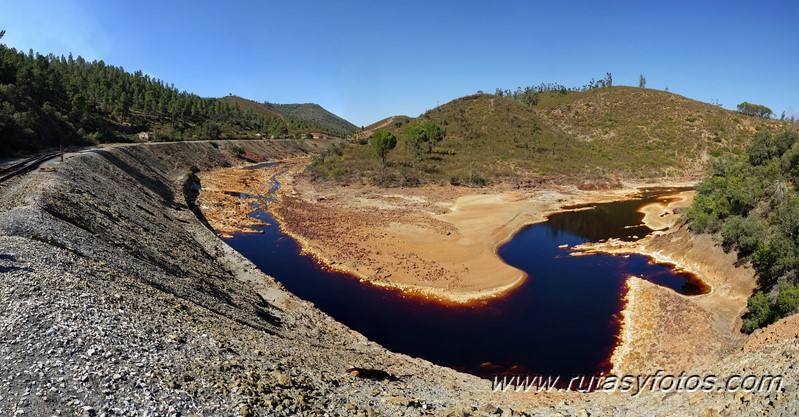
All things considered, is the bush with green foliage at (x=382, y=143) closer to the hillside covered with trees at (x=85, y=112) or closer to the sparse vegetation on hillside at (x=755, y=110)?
the hillside covered with trees at (x=85, y=112)

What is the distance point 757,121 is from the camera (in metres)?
118

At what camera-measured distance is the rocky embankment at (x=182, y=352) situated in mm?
9555

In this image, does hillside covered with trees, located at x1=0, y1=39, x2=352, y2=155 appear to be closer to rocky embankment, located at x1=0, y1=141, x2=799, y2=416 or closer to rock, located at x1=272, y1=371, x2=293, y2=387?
rocky embankment, located at x1=0, y1=141, x2=799, y2=416

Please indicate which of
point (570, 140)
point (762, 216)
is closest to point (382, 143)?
point (762, 216)

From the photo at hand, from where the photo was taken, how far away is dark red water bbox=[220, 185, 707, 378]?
21.5m

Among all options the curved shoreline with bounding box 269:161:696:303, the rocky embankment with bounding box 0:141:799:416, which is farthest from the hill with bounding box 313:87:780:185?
the rocky embankment with bounding box 0:141:799:416

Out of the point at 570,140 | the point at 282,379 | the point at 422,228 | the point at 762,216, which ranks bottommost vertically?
the point at 282,379

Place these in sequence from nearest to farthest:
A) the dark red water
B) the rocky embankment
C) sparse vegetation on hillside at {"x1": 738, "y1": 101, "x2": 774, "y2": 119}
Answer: the rocky embankment → the dark red water → sparse vegetation on hillside at {"x1": 738, "y1": 101, "x2": 774, "y2": 119}

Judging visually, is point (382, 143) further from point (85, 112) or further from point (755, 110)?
point (755, 110)

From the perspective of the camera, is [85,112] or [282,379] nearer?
[282,379]

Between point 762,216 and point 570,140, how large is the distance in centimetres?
9539

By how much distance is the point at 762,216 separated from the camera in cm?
3062

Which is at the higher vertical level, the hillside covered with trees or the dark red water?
Answer: the hillside covered with trees

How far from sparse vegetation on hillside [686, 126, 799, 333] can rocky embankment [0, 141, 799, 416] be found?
296 inches
